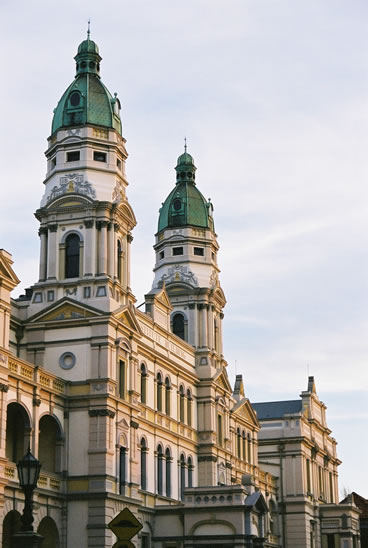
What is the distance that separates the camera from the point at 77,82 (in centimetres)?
6031

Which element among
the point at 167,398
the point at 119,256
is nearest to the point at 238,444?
the point at 167,398

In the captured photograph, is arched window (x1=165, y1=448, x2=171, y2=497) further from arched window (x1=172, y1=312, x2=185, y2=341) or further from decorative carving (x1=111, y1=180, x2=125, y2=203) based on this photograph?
decorative carving (x1=111, y1=180, x2=125, y2=203)

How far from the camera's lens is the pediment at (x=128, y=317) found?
56.1m

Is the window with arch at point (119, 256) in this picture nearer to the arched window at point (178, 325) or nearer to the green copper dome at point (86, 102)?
the green copper dome at point (86, 102)

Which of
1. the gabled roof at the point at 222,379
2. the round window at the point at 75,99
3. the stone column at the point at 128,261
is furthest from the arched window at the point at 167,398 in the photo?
the round window at the point at 75,99

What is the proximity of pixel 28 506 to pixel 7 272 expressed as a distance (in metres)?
24.5

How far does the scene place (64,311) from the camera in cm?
5562

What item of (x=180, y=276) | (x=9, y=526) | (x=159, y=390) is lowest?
(x=9, y=526)

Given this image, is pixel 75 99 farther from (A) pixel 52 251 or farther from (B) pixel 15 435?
(B) pixel 15 435

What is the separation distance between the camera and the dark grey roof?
336 ft

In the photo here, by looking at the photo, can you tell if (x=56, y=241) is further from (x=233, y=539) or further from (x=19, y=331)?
(x=233, y=539)

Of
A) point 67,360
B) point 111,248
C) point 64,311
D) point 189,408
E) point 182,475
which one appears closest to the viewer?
point 67,360

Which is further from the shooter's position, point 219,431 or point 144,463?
point 219,431

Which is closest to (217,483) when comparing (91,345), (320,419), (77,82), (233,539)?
(233,539)
